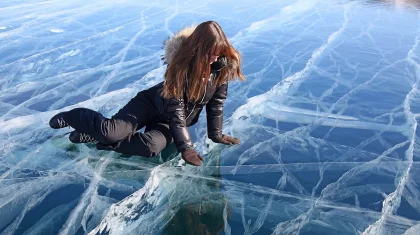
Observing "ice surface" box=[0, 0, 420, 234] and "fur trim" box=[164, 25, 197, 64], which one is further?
"fur trim" box=[164, 25, 197, 64]

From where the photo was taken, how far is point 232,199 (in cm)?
195

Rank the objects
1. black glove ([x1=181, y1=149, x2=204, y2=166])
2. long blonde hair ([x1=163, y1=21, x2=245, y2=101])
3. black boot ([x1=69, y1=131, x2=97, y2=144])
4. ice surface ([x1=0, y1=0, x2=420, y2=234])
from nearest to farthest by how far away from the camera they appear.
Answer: ice surface ([x1=0, y1=0, x2=420, y2=234])
long blonde hair ([x1=163, y1=21, x2=245, y2=101])
black glove ([x1=181, y1=149, x2=204, y2=166])
black boot ([x1=69, y1=131, x2=97, y2=144])

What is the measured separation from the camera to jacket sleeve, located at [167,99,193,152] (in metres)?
2.10

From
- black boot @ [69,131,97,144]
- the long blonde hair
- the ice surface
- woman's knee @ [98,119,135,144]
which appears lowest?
the ice surface

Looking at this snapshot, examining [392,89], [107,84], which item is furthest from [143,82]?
[392,89]

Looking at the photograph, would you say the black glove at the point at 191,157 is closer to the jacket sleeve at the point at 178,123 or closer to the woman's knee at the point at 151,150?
the jacket sleeve at the point at 178,123

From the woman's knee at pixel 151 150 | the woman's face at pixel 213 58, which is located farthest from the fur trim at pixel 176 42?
the woman's knee at pixel 151 150

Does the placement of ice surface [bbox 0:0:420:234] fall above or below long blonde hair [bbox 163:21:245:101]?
below

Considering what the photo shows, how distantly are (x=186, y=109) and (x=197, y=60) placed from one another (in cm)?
37

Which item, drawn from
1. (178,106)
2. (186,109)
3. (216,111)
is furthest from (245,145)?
(178,106)

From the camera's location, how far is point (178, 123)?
2.13m

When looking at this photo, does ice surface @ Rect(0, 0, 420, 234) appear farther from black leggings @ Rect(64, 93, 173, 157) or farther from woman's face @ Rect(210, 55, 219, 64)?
woman's face @ Rect(210, 55, 219, 64)

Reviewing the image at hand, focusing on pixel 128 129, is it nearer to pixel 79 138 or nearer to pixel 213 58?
pixel 79 138

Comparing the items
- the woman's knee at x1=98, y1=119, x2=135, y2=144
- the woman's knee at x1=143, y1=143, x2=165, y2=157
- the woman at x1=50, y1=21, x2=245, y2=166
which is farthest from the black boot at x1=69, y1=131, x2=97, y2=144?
the woman's knee at x1=143, y1=143, x2=165, y2=157
